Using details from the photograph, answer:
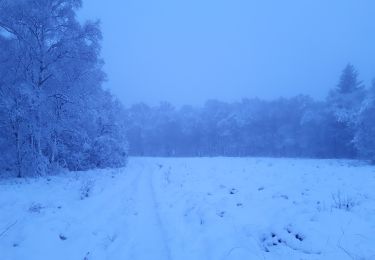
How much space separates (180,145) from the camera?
86375 mm

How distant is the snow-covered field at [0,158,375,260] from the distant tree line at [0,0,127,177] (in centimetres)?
513

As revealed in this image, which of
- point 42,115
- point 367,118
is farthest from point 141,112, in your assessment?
point 42,115

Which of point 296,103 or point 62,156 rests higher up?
point 296,103

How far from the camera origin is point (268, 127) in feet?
234

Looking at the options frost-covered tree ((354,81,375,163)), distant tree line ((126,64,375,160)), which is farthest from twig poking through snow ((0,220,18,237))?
frost-covered tree ((354,81,375,163))

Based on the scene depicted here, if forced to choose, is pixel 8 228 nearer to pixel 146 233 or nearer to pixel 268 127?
pixel 146 233

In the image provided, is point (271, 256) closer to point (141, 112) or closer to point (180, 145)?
point (180, 145)

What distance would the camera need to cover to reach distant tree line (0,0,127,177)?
17.8 m

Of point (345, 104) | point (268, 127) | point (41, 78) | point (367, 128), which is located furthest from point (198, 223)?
point (268, 127)

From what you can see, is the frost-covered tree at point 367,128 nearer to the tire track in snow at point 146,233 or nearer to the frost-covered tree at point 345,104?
the frost-covered tree at point 345,104

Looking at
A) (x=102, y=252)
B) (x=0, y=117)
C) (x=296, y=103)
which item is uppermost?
(x=296, y=103)

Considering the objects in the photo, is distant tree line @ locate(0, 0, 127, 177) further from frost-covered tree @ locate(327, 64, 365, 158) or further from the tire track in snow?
frost-covered tree @ locate(327, 64, 365, 158)

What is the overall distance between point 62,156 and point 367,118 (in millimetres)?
34857

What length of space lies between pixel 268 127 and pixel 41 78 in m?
58.8
